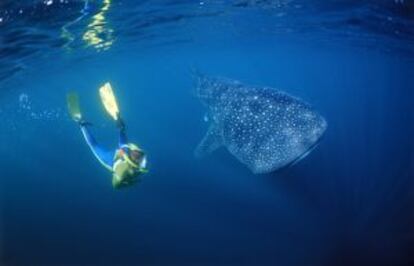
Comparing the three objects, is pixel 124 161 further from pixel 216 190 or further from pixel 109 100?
pixel 216 190

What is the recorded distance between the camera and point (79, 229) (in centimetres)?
1964

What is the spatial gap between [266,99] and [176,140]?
55.5 ft

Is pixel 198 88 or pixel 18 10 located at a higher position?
pixel 18 10

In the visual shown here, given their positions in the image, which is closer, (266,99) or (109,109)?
(109,109)

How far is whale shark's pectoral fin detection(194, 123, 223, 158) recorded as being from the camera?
34.4 ft

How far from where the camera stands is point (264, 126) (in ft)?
28.8

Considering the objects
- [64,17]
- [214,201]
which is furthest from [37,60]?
[214,201]

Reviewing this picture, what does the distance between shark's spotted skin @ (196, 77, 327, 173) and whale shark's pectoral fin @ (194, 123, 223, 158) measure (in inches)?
1.2

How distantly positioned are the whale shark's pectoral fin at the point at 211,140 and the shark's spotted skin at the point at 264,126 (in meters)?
0.03

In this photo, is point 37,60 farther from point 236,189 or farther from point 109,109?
point 109,109

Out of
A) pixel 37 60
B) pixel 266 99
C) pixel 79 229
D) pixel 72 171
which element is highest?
pixel 266 99

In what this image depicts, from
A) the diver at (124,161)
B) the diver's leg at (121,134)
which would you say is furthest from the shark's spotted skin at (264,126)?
the diver's leg at (121,134)

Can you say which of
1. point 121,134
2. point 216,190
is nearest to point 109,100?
point 121,134

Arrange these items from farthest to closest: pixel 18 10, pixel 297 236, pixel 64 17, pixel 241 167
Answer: pixel 241 167, pixel 297 236, pixel 64 17, pixel 18 10
